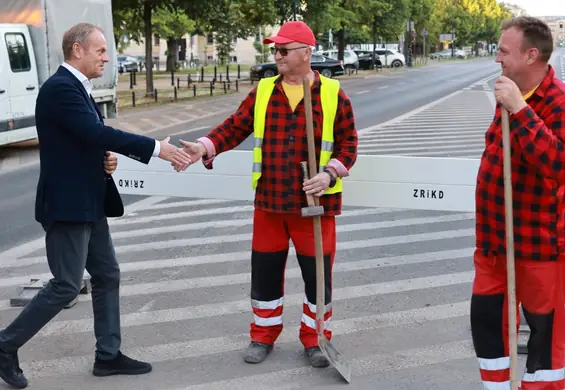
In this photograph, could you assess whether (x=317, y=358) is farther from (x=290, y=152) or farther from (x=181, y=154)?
(x=181, y=154)

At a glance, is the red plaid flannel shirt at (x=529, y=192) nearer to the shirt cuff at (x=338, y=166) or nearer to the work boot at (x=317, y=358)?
the shirt cuff at (x=338, y=166)

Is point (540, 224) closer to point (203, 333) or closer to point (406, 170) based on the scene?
point (406, 170)

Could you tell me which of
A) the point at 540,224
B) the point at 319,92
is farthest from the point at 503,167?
the point at 319,92

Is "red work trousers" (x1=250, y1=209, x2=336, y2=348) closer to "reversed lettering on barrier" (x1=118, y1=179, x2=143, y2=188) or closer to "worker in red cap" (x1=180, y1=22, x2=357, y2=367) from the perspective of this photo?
"worker in red cap" (x1=180, y1=22, x2=357, y2=367)

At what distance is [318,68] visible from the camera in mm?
41625

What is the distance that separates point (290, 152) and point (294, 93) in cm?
31

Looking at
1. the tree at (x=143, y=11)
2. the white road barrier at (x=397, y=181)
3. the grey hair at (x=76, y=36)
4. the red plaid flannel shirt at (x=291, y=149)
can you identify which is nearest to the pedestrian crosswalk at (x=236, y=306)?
the white road barrier at (x=397, y=181)

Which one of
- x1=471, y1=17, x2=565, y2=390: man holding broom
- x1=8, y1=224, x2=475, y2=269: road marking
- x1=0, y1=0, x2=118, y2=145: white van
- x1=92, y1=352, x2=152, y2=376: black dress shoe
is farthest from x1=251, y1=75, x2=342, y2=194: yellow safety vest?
x1=0, y1=0, x2=118, y2=145: white van

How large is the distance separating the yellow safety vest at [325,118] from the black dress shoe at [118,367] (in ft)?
3.84

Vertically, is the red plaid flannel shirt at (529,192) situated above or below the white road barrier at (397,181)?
above

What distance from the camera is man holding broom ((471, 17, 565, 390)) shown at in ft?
10.2

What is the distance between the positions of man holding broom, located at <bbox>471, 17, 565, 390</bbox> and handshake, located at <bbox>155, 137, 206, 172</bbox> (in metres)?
1.56

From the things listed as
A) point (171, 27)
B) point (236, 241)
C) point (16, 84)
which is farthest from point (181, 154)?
point (171, 27)

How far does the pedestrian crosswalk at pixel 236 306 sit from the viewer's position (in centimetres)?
446
